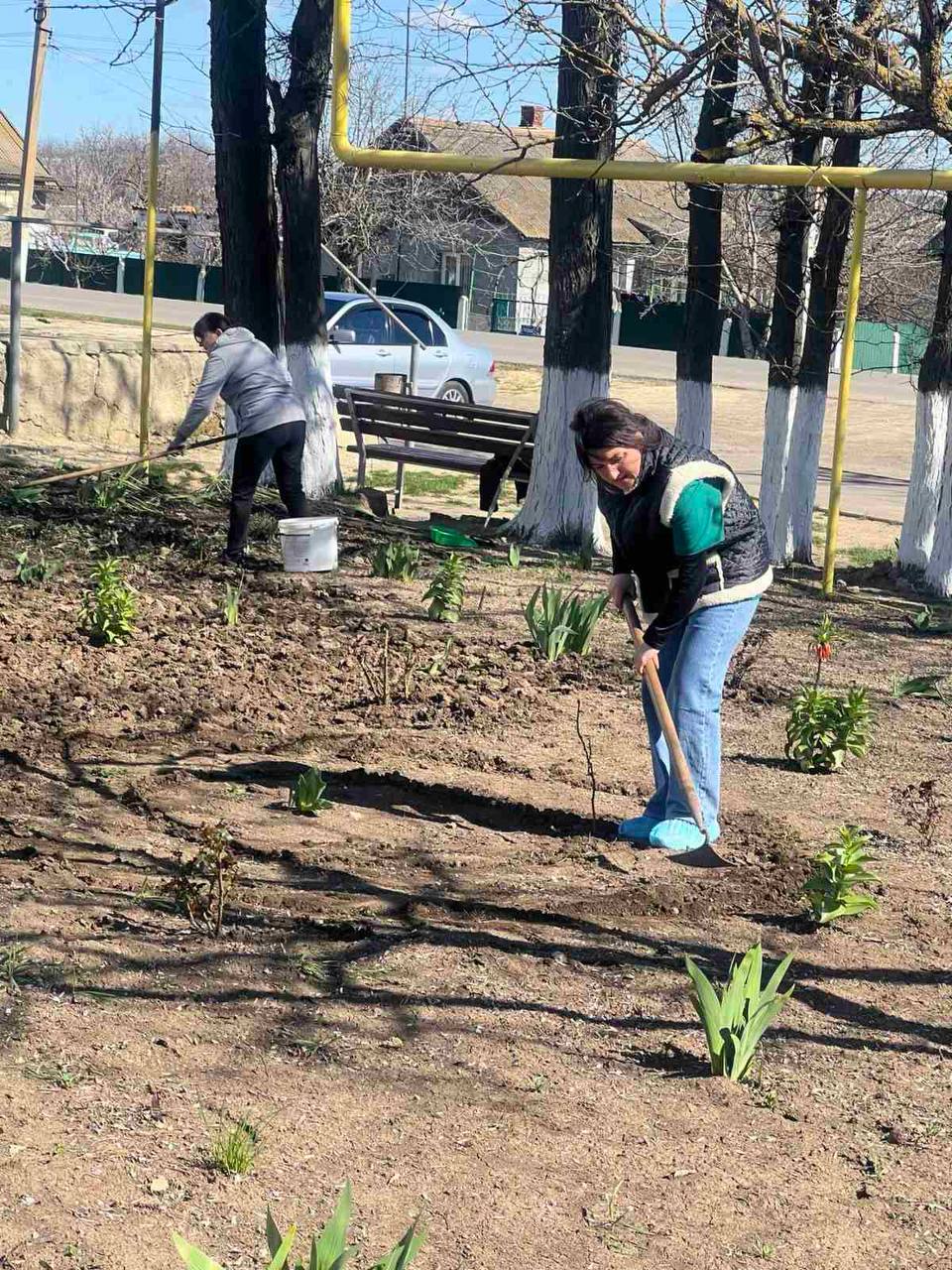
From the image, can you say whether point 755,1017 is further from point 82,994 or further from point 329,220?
point 329,220

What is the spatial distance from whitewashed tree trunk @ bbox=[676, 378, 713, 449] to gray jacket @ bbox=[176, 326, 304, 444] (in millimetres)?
3029

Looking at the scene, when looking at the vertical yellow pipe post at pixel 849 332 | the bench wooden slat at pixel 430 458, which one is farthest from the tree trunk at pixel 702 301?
the vertical yellow pipe post at pixel 849 332

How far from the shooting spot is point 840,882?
4.26 m

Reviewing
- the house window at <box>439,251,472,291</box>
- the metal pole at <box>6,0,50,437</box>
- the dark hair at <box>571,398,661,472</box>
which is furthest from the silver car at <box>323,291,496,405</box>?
the house window at <box>439,251,472,291</box>

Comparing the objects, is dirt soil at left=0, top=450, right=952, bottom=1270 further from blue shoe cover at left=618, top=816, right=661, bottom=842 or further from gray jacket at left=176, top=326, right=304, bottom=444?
gray jacket at left=176, top=326, right=304, bottom=444

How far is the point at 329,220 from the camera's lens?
1196 inches

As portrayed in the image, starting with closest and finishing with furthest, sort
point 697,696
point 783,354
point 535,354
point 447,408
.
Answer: point 697,696, point 783,354, point 447,408, point 535,354

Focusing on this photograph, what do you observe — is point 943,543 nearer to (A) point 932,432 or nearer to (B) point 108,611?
(A) point 932,432

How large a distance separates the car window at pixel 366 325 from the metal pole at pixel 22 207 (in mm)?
4575

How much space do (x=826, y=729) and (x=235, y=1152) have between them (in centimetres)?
341

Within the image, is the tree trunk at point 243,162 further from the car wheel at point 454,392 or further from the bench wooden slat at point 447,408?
the car wheel at point 454,392

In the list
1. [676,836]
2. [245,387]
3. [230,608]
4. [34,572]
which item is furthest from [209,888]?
[245,387]

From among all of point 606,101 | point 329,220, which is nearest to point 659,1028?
point 606,101

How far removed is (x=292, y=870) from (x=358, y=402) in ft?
24.4
